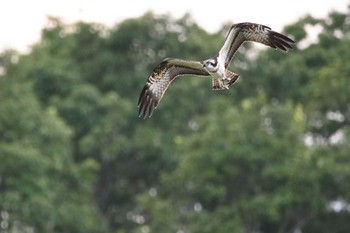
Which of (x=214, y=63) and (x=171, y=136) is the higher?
(x=171, y=136)

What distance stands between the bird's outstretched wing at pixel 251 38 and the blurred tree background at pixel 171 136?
21923mm

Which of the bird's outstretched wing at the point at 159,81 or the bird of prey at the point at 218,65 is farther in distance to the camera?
the bird's outstretched wing at the point at 159,81

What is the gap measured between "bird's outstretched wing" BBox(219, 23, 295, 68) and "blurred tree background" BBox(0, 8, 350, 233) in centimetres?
2192

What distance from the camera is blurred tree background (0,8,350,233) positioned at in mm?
47719

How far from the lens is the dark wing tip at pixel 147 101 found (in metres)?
26.0

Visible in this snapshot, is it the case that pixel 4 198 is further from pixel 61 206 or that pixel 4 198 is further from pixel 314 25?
pixel 314 25

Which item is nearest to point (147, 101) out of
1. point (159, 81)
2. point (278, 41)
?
point (159, 81)

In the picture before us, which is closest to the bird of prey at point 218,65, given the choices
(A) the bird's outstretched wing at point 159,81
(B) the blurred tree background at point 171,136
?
(A) the bird's outstretched wing at point 159,81

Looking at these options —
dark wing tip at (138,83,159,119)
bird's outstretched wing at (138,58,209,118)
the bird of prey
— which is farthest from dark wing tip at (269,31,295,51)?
dark wing tip at (138,83,159,119)

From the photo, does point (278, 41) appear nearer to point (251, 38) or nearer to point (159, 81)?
point (251, 38)

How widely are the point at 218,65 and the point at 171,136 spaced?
3249 cm

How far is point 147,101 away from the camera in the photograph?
26.1 meters

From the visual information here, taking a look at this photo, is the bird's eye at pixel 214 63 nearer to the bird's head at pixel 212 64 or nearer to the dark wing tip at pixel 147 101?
the bird's head at pixel 212 64

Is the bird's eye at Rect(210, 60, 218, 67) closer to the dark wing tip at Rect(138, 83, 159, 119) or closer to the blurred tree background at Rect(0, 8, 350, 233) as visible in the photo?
the dark wing tip at Rect(138, 83, 159, 119)
